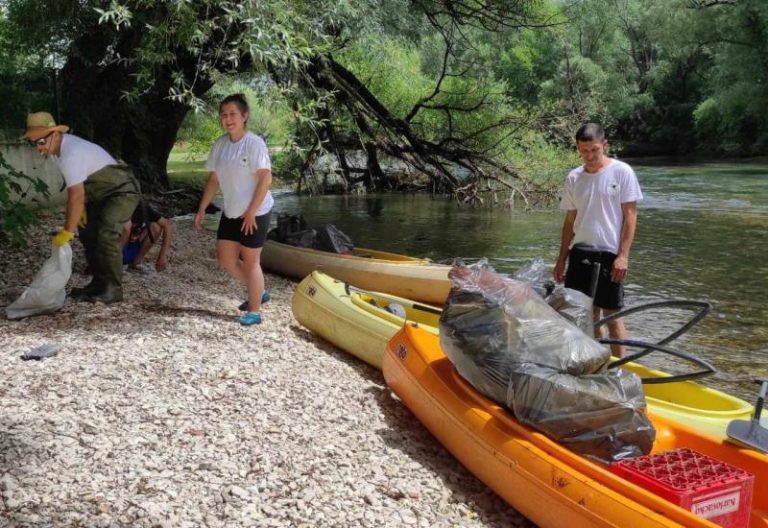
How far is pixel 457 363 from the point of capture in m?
4.00

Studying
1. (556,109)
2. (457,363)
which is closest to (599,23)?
(556,109)

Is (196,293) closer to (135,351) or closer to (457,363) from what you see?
(135,351)

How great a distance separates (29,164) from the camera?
11.2 metres

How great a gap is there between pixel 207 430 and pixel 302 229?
19.7ft

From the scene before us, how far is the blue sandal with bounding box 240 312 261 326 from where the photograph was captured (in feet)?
19.0

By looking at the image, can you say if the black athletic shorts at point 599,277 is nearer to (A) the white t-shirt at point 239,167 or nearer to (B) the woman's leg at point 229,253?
(A) the white t-shirt at point 239,167

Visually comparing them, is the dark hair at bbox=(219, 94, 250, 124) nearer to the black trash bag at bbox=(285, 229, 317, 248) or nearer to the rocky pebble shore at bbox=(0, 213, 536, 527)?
the rocky pebble shore at bbox=(0, 213, 536, 527)

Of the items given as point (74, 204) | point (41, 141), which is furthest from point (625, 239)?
point (41, 141)

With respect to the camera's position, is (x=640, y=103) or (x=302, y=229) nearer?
(x=302, y=229)

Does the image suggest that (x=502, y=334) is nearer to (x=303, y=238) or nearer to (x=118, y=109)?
(x=303, y=238)

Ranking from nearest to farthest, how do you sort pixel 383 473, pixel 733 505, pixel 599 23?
1. pixel 733 505
2. pixel 383 473
3. pixel 599 23

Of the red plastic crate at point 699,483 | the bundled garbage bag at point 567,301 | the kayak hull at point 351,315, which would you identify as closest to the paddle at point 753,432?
the red plastic crate at point 699,483

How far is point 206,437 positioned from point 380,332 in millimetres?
1847

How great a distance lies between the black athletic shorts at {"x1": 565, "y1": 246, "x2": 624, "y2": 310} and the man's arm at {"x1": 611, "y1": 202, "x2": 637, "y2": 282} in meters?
0.06
